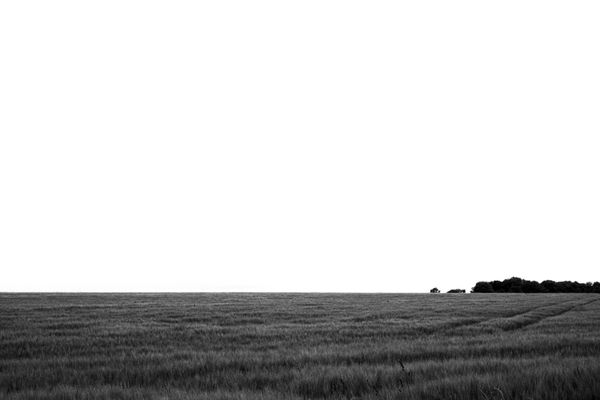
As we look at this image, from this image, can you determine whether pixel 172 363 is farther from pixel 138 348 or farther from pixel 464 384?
pixel 464 384

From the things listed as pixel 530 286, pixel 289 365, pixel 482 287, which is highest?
pixel 289 365

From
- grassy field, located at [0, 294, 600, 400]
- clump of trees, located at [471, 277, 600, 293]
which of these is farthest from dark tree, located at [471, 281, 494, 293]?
grassy field, located at [0, 294, 600, 400]

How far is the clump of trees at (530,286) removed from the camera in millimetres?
126250

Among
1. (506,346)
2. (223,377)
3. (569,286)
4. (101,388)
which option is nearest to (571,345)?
(506,346)

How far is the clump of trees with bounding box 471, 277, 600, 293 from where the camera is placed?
126250 mm

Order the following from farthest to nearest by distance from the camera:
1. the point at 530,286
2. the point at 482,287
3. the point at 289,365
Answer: the point at 482,287
the point at 530,286
the point at 289,365

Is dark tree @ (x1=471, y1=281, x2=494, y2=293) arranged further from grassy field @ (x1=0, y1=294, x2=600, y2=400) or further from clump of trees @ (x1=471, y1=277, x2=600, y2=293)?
grassy field @ (x1=0, y1=294, x2=600, y2=400)

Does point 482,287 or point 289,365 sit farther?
point 482,287

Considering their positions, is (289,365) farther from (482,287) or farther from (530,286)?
(530,286)

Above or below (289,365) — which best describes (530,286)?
below

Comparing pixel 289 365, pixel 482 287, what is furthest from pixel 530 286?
pixel 289 365

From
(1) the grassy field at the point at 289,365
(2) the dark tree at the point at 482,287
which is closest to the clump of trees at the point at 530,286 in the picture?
(2) the dark tree at the point at 482,287

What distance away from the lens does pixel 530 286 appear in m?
129

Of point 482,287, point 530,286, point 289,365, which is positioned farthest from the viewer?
point 482,287
